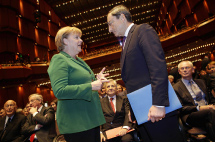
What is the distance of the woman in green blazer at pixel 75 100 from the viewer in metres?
1.11

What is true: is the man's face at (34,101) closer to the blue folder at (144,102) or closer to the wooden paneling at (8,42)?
the blue folder at (144,102)

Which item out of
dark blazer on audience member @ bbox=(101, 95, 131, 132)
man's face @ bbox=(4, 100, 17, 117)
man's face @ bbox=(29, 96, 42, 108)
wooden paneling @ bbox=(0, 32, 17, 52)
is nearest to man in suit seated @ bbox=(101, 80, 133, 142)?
dark blazer on audience member @ bbox=(101, 95, 131, 132)

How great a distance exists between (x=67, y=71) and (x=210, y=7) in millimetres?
14408

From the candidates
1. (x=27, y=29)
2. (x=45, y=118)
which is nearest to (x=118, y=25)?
(x=45, y=118)

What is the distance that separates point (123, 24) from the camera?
4.27ft

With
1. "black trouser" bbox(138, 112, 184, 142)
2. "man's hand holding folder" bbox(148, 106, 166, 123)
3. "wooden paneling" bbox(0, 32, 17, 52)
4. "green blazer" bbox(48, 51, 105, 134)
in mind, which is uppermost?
"wooden paneling" bbox(0, 32, 17, 52)

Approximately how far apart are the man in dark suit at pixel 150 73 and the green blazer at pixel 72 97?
0.31 m

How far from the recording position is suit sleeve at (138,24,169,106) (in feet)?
3.16

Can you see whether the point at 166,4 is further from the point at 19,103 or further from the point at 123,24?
the point at 123,24

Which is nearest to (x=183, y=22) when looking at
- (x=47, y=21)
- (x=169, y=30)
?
(x=169, y=30)

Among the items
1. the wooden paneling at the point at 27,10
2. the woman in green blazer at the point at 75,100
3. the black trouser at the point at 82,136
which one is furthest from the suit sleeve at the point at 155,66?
the wooden paneling at the point at 27,10

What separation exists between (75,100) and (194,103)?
1856 millimetres

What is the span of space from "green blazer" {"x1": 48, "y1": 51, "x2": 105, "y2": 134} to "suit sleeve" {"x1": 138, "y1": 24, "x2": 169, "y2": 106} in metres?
0.44

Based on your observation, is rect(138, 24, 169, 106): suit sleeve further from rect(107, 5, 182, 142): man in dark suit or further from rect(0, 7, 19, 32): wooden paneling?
rect(0, 7, 19, 32): wooden paneling
